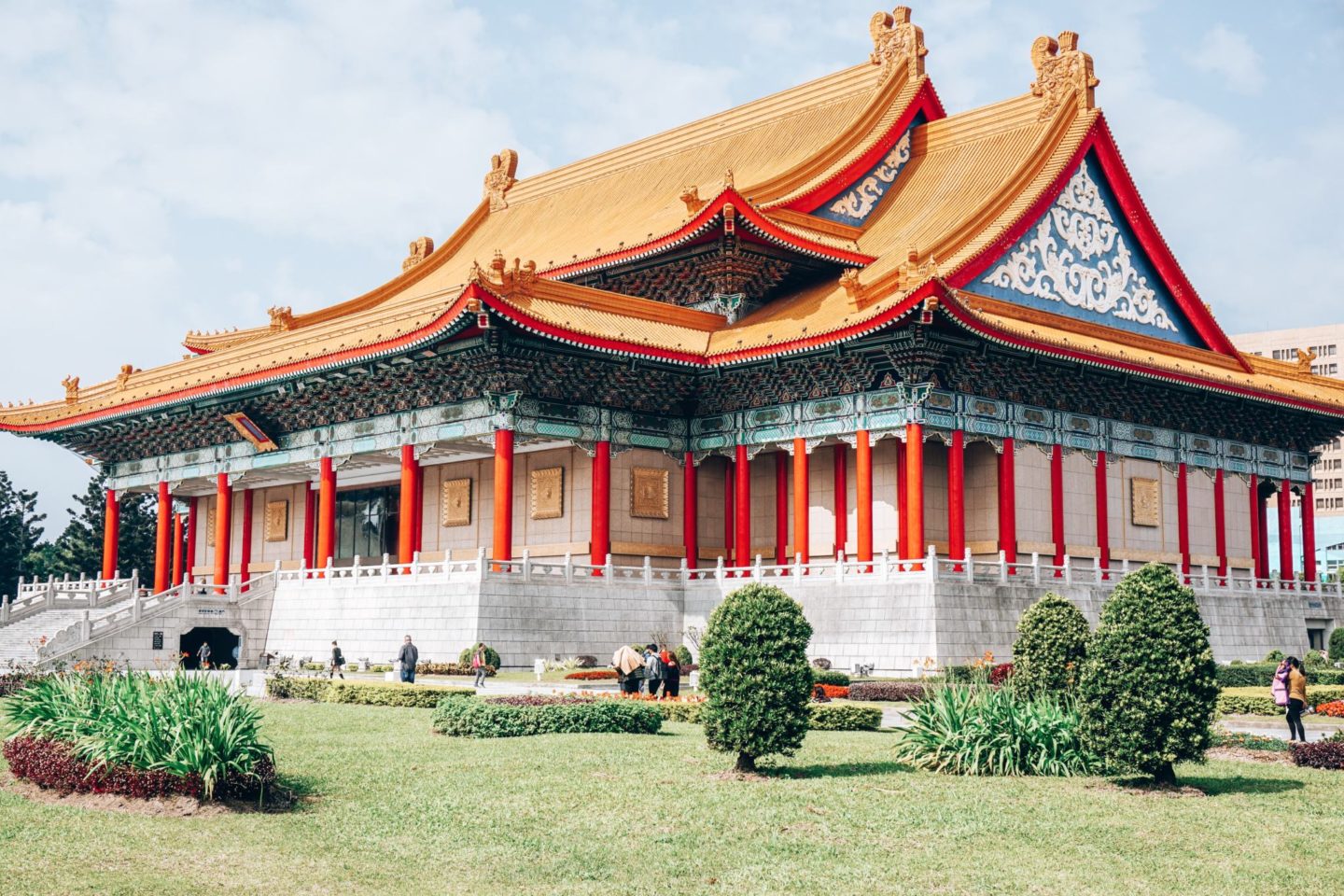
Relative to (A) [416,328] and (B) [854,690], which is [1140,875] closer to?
(B) [854,690]

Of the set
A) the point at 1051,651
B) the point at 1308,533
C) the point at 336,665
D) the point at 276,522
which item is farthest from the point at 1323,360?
the point at 1051,651

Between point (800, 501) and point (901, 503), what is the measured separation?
232 cm

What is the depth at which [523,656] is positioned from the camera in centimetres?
3178

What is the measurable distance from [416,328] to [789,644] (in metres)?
19.2

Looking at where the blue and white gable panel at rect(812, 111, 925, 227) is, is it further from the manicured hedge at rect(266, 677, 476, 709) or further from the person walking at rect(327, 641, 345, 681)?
the manicured hedge at rect(266, 677, 476, 709)

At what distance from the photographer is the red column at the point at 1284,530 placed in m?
41.9

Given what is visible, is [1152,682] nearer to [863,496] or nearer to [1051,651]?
[1051,651]

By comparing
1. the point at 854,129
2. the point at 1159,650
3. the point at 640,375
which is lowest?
the point at 1159,650

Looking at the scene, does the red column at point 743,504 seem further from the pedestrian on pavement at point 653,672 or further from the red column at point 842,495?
the pedestrian on pavement at point 653,672

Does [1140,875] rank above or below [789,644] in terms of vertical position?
below

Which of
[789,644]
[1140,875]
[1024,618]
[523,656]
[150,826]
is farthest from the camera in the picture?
[523,656]

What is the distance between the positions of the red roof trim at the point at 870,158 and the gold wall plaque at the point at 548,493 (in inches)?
335

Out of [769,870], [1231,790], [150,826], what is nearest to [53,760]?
[150,826]

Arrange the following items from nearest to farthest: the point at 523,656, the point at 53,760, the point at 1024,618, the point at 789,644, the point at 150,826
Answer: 1. the point at 150,826
2. the point at 53,760
3. the point at 789,644
4. the point at 1024,618
5. the point at 523,656
